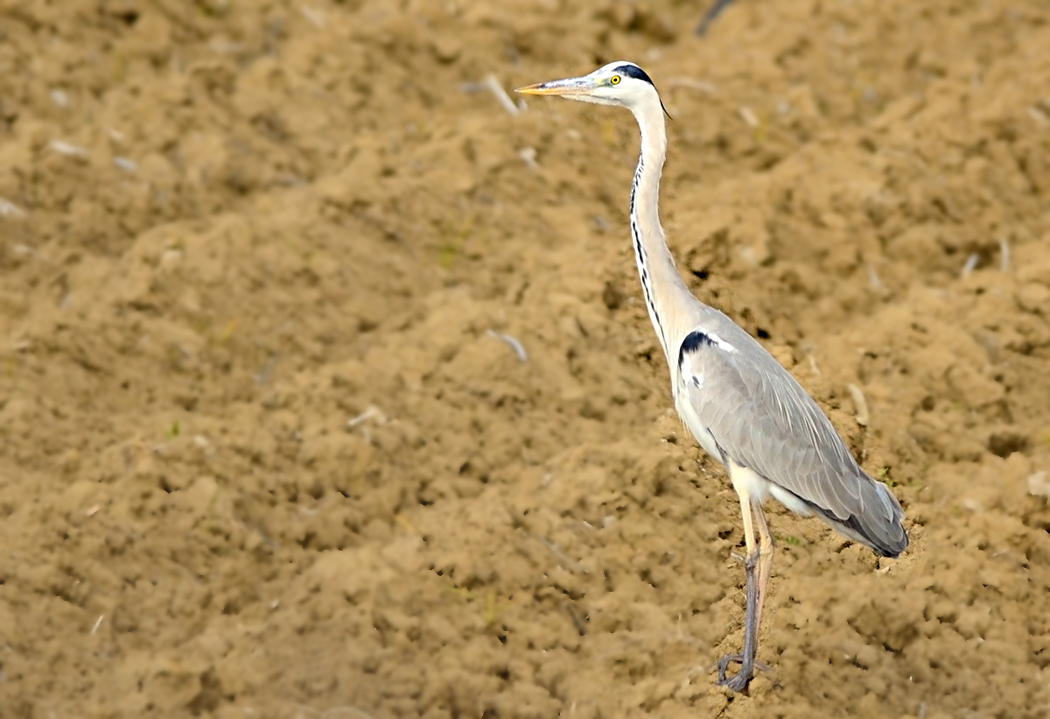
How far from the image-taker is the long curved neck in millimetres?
5102

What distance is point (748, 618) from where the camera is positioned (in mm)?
5066

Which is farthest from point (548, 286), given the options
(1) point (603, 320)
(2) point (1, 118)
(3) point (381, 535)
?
(2) point (1, 118)

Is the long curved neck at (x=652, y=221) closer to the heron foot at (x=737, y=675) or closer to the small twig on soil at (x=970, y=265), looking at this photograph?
the heron foot at (x=737, y=675)

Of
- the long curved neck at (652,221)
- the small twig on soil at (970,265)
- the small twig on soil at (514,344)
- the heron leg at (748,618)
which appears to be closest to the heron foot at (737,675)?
the heron leg at (748,618)

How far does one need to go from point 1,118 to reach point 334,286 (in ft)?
7.93

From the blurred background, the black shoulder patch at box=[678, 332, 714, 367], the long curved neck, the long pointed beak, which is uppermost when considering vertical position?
the long pointed beak

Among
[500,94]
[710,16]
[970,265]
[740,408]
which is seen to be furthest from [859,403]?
[710,16]

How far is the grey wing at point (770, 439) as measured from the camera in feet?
16.8

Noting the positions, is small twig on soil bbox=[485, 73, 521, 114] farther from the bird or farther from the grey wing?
the grey wing

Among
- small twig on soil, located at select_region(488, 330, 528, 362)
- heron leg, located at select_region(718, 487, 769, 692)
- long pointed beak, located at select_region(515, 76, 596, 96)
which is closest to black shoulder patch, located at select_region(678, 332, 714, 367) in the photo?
heron leg, located at select_region(718, 487, 769, 692)

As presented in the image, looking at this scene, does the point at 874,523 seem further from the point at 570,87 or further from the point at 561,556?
the point at 570,87

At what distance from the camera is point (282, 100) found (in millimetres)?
8469

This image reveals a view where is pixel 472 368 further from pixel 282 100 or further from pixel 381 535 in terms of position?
pixel 282 100

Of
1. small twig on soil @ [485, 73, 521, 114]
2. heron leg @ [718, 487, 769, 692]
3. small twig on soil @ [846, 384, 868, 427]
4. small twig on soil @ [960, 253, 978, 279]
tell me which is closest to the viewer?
heron leg @ [718, 487, 769, 692]
